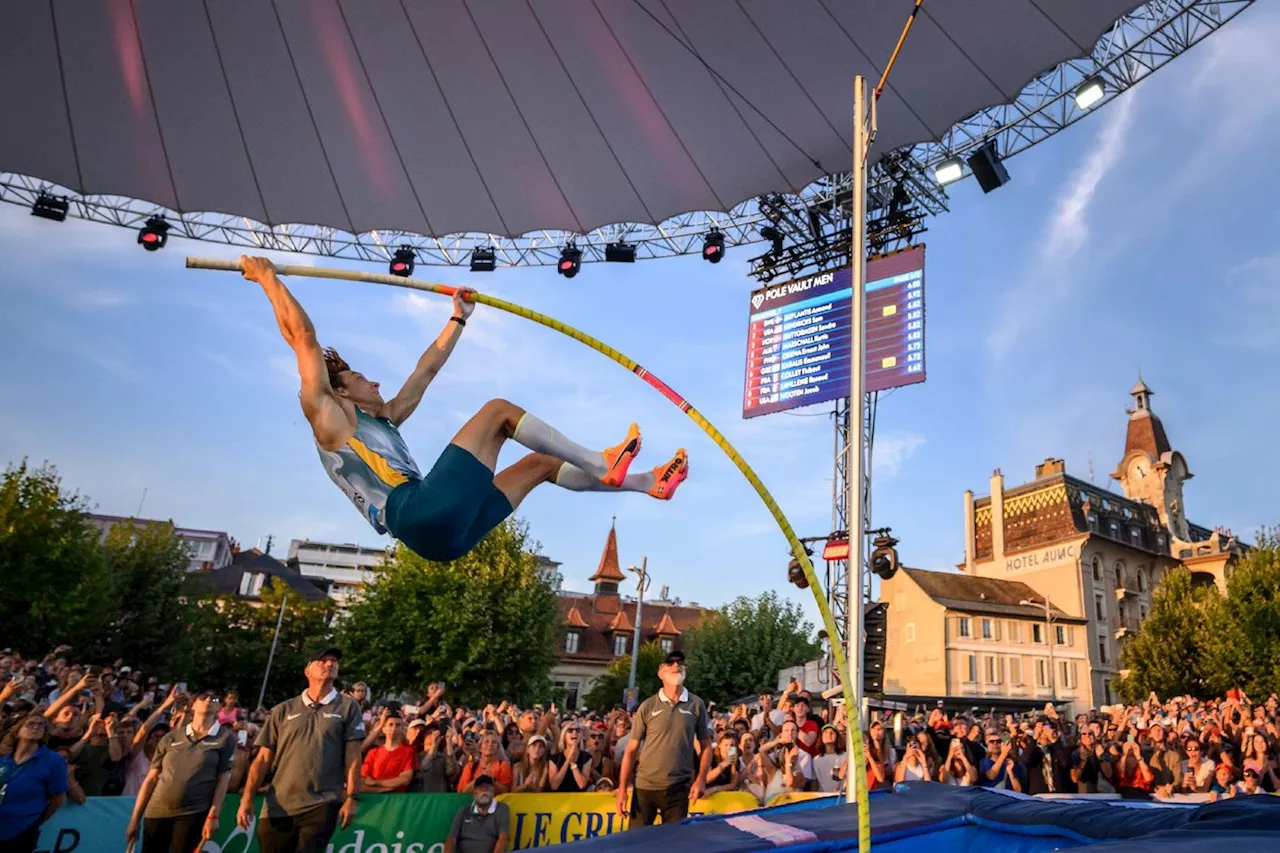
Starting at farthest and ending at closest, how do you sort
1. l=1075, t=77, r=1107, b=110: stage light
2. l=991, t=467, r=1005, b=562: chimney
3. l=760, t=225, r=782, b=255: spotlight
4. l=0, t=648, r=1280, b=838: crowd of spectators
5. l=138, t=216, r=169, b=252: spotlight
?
l=991, t=467, r=1005, b=562: chimney < l=760, t=225, r=782, b=255: spotlight < l=138, t=216, r=169, b=252: spotlight < l=1075, t=77, r=1107, b=110: stage light < l=0, t=648, r=1280, b=838: crowd of spectators

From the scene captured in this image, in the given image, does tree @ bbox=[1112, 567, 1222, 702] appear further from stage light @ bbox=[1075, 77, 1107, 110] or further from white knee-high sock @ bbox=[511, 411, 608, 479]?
white knee-high sock @ bbox=[511, 411, 608, 479]

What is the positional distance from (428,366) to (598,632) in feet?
189

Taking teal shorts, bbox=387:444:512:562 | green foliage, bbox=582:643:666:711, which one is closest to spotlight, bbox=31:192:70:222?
teal shorts, bbox=387:444:512:562

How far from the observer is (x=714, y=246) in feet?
53.3

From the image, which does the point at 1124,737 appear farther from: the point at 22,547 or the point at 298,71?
the point at 22,547

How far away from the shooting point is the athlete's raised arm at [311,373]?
429cm

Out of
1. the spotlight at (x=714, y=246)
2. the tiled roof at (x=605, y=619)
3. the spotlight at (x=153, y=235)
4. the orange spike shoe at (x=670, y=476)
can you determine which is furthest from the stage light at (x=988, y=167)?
the tiled roof at (x=605, y=619)

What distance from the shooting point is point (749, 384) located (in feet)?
53.6

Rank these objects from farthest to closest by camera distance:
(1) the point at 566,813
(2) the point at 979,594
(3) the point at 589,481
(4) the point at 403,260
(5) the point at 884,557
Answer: (2) the point at 979,594 < (4) the point at 403,260 < (5) the point at 884,557 < (1) the point at 566,813 < (3) the point at 589,481

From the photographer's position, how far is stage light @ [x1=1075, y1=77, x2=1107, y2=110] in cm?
1236

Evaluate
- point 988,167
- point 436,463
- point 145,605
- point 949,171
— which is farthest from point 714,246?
point 145,605

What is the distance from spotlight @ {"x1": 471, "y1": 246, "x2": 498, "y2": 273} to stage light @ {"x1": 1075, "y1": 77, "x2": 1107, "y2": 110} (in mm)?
10252

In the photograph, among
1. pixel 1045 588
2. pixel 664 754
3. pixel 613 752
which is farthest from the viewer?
pixel 1045 588

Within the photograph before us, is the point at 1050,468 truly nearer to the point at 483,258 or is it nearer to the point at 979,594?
the point at 979,594
